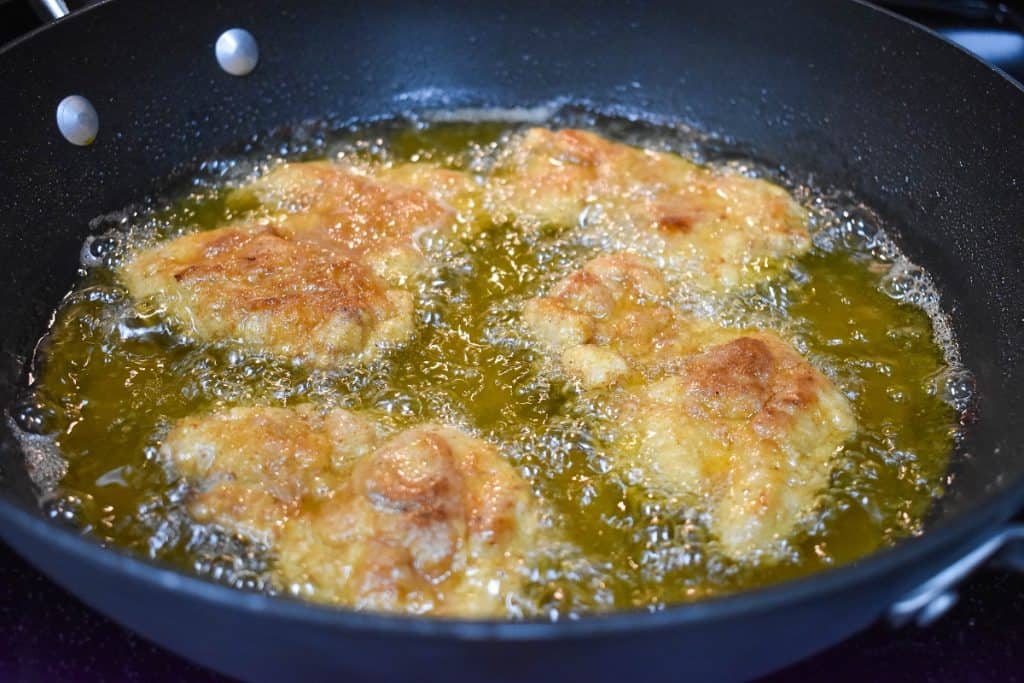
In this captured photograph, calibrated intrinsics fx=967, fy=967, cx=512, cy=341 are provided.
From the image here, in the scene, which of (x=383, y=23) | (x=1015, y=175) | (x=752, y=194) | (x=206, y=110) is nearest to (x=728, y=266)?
(x=752, y=194)

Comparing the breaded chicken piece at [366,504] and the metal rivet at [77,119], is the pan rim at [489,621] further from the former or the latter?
the metal rivet at [77,119]

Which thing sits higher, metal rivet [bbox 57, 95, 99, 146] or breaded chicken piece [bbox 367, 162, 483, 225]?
metal rivet [bbox 57, 95, 99, 146]

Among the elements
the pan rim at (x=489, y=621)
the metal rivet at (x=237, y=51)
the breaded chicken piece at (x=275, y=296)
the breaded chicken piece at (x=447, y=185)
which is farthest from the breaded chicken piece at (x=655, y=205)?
the pan rim at (x=489, y=621)

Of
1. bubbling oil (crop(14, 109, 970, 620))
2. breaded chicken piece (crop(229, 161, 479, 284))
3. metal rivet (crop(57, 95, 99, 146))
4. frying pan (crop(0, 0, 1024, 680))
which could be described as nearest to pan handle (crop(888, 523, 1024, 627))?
frying pan (crop(0, 0, 1024, 680))

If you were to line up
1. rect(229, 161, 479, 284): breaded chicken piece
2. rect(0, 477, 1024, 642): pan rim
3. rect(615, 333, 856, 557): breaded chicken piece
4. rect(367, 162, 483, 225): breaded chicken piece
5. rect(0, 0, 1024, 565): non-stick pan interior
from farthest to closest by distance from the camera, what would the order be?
rect(367, 162, 483, 225): breaded chicken piece, rect(229, 161, 479, 284): breaded chicken piece, rect(0, 0, 1024, 565): non-stick pan interior, rect(615, 333, 856, 557): breaded chicken piece, rect(0, 477, 1024, 642): pan rim

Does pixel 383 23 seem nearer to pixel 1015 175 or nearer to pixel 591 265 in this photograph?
pixel 591 265

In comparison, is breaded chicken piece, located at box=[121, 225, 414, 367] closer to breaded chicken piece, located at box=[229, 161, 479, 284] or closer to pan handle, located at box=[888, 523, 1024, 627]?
breaded chicken piece, located at box=[229, 161, 479, 284]
